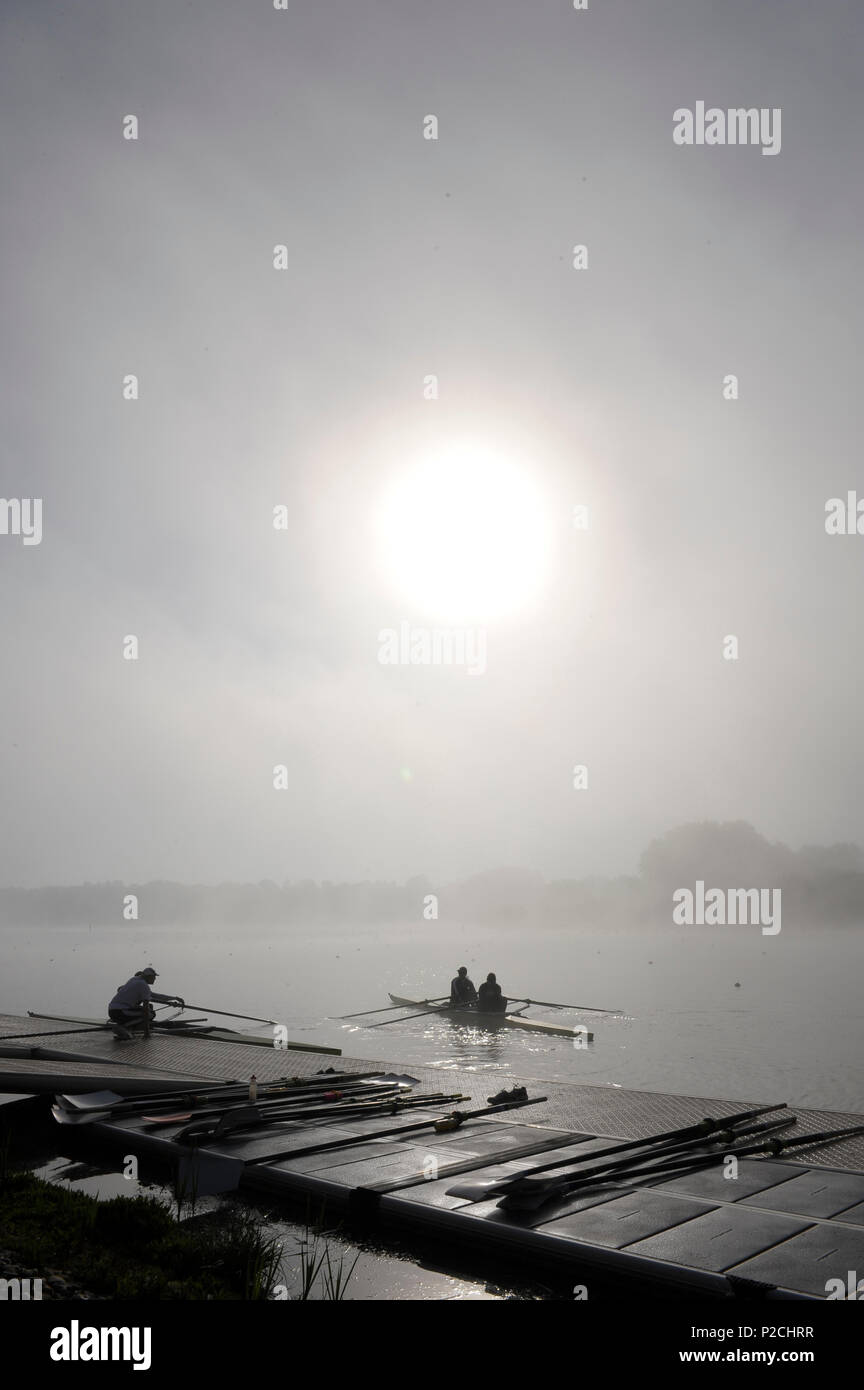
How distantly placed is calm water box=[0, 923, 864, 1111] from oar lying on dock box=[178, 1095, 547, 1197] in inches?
477

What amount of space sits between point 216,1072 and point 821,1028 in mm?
26799

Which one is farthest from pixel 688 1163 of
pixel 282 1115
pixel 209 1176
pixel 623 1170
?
pixel 282 1115

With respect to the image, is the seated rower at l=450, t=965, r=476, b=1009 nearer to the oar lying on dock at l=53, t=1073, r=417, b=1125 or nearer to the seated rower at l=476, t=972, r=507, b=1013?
the seated rower at l=476, t=972, r=507, b=1013

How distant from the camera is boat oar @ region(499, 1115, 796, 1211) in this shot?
288 inches

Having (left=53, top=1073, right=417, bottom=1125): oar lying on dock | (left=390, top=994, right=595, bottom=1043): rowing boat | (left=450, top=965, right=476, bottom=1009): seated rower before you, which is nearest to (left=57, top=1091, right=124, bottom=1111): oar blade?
(left=53, top=1073, right=417, bottom=1125): oar lying on dock

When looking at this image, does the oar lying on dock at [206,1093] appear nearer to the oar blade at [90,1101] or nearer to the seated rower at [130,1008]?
the oar blade at [90,1101]

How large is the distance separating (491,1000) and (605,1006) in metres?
14.3

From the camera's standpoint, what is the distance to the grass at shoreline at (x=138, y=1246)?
618cm

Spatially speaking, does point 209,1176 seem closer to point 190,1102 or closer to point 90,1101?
point 190,1102

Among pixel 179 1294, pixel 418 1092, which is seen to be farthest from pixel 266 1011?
pixel 179 1294

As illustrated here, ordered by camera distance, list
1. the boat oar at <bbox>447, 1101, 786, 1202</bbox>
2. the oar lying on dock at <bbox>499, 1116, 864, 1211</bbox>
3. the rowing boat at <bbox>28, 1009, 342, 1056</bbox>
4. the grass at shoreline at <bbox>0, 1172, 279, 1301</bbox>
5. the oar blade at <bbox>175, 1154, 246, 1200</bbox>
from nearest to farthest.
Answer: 1. the grass at shoreline at <bbox>0, 1172, 279, 1301</bbox>
2. the oar lying on dock at <bbox>499, 1116, 864, 1211</bbox>
3. the boat oar at <bbox>447, 1101, 786, 1202</bbox>
4. the oar blade at <bbox>175, 1154, 246, 1200</bbox>
5. the rowing boat at <bbox>28, 1009, 342, 1056</bbox>

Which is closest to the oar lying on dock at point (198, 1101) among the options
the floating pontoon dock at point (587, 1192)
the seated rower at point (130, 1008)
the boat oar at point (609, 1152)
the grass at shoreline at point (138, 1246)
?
the floating pontoon dock at point (587, 1192)

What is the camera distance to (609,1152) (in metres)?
8.76
